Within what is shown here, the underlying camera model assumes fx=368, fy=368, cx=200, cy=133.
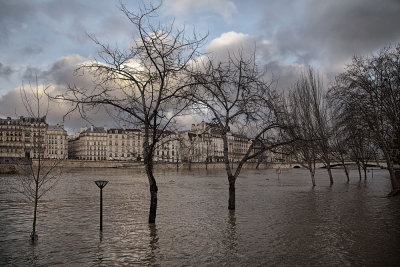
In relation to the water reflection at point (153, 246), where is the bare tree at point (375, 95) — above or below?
above

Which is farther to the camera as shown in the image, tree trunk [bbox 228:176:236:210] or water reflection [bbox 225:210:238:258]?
tree trunk [bbox 228:176:236:210]

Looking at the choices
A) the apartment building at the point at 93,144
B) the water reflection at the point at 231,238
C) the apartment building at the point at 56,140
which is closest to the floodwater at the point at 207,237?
the water reflection at the point at 231,238

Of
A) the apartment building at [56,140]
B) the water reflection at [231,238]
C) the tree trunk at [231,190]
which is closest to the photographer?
the water reflection at [231,238]

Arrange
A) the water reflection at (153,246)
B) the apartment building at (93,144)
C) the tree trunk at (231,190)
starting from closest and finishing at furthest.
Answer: the water reflection at (153,246) < the tree trunk at (231,190) < the apartment building at (93,144)

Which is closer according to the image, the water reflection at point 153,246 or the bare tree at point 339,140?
the water reflection at point 153,246

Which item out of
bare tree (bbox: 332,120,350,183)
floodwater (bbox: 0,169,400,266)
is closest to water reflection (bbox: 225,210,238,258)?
floodwater (bbox: 0,169,400,266)

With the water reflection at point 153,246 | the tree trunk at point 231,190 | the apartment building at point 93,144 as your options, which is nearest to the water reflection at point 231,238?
the tree trunk at point 231,190

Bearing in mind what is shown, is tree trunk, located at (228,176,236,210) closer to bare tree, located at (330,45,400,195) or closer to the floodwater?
the floodwater

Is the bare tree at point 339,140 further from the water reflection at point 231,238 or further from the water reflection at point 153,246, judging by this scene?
the water reflection at point 153,246

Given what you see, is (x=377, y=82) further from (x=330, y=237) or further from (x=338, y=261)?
(x=338, y=261)

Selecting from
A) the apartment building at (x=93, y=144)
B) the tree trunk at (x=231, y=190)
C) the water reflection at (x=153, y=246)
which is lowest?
the water reflection at (x=153, y=246)

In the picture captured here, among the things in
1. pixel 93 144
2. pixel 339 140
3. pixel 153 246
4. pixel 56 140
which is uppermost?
pixel 56 140

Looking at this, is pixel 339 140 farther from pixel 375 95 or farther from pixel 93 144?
pixel 93 144

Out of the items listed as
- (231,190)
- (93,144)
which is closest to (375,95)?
(231,190)
